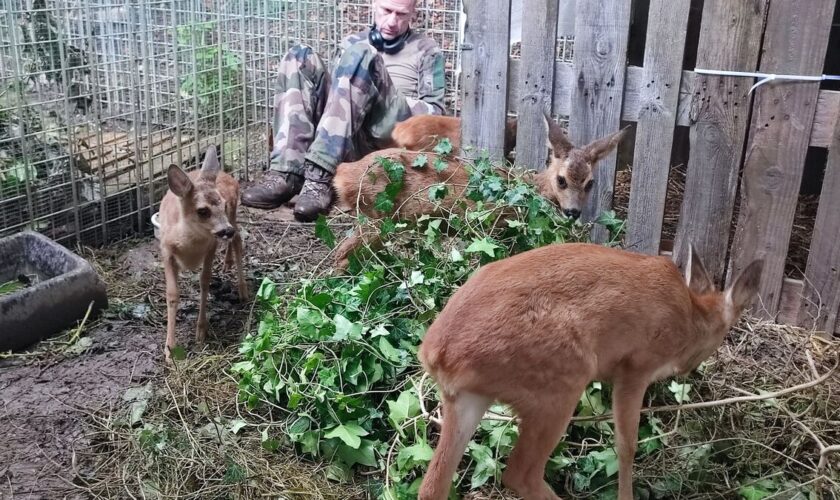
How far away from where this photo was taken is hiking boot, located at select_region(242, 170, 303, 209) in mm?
7746

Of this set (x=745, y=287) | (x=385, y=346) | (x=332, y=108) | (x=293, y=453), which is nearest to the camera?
(x=745, y=287)

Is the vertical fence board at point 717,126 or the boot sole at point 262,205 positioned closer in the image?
the vertical fence board at point 717,126

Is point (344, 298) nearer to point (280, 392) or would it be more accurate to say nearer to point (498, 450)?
point (280, 392)

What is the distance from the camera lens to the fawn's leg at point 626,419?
148 inches

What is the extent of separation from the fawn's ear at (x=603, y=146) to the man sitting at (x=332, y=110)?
8.47 feet

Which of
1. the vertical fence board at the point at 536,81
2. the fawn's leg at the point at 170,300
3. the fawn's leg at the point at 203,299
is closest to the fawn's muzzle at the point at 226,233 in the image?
the fawn's leg at the point at 203,299

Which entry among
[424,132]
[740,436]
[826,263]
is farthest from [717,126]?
[424,132]

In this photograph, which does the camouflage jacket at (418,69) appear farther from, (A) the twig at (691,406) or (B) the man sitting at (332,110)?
(A) the twig at (691,406)

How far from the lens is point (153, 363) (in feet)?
17.1

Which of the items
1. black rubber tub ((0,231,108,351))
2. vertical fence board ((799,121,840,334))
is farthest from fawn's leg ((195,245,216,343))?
vertical fence board ((799,121,840,334))

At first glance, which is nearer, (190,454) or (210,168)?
(190,454)

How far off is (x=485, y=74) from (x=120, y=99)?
3.16m

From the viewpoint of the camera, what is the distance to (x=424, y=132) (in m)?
7.58

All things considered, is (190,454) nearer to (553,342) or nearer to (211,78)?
(553,342)
